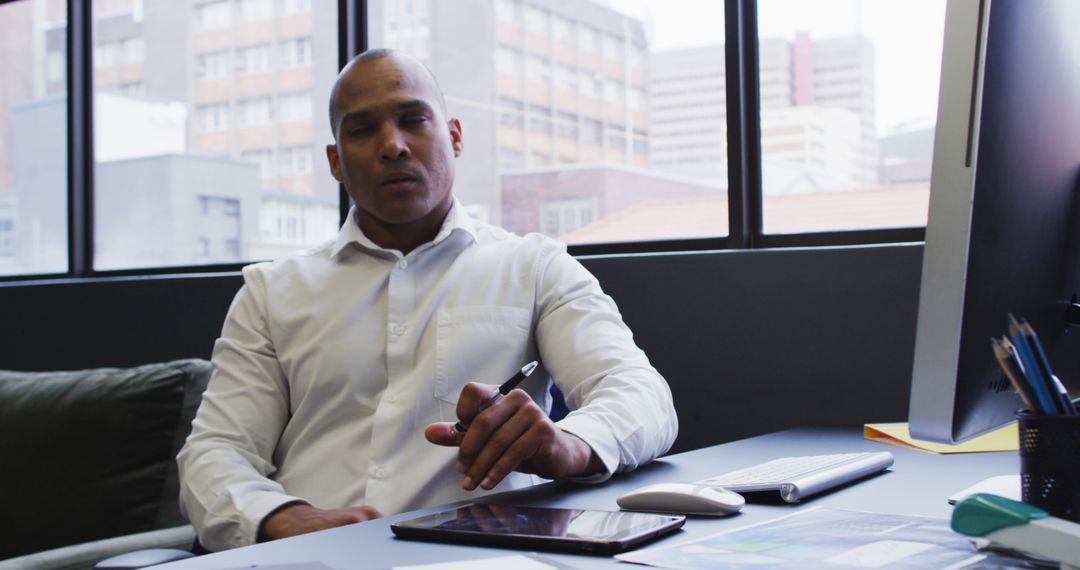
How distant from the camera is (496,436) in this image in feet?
3.74

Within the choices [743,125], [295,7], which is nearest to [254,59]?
[295,7]

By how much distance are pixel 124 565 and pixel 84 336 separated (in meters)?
1.95

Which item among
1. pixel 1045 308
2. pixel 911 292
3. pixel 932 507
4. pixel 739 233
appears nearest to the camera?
pixel 1045 308

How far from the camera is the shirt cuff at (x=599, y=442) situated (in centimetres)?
124

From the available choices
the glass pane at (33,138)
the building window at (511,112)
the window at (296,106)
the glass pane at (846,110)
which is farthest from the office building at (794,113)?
the glass pane at (33,138)

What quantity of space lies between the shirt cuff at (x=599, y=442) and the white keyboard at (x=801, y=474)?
0.42 feet

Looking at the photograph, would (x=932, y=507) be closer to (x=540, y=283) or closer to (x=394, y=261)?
(x=540, y=283)

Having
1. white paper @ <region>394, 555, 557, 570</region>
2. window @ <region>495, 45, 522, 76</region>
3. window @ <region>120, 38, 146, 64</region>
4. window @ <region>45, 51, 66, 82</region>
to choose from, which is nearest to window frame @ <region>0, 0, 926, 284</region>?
window @ <region>495, 45, 522, 76</region>

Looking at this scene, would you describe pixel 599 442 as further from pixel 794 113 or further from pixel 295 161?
pixel 295 161

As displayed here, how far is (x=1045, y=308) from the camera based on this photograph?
828 millimetres

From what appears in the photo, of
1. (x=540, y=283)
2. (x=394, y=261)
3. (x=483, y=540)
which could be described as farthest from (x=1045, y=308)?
(x=394, y=261)

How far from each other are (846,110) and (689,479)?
4.11ft

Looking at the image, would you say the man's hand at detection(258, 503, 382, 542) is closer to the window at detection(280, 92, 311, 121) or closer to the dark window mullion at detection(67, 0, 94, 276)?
the window at detection(280, 92, 311, 121)

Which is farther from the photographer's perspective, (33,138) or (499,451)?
(33,138)
